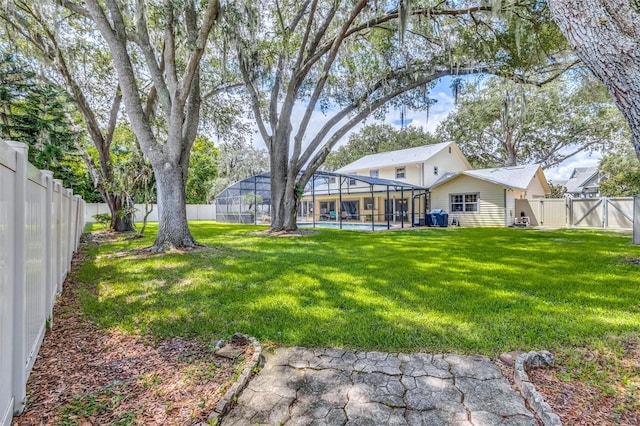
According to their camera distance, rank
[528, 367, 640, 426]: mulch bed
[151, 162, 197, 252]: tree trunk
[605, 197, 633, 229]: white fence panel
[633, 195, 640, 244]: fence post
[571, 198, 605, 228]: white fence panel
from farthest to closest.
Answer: [571, 198, 605, 228]: white fence panel → [605, 197, 633, 229]: white fence panel → [633, 195, 640, 244]: fence post → [151, 162, 197, 252]: tree trunk → [528, 367, 640, 426]: mulch bed

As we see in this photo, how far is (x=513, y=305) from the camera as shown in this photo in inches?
148

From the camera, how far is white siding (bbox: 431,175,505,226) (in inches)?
649

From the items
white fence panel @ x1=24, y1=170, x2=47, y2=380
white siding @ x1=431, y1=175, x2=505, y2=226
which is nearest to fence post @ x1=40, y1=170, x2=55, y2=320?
white fence panel @ x1=24, y1=170, x2=47, y2=380

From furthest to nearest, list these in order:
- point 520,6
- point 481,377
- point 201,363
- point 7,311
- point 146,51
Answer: point 520,6 < point 146,51 < point 201,363 < point 481,377 < point 7,311

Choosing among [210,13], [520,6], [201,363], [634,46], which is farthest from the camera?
[520,6]

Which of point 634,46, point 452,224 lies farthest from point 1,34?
point 452,224

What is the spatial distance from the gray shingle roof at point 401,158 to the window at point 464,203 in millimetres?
2975

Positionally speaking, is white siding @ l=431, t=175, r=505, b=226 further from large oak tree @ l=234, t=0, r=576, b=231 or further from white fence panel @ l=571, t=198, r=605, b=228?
large oak tree @ l=234, t=0, r=576, b=231

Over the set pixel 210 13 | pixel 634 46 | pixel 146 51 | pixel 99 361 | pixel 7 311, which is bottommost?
pixel 99 361

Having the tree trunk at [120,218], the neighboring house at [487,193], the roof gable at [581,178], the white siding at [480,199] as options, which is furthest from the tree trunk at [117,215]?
the roof gable at [581,178]

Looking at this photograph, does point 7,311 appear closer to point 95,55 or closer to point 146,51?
point 146,51

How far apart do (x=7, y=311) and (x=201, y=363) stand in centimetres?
132

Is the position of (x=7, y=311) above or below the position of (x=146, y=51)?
below

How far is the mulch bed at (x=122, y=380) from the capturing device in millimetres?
1929
